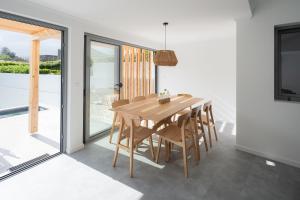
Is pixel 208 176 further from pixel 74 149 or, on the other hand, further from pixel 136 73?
pixel 136 73

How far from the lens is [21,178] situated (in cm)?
230

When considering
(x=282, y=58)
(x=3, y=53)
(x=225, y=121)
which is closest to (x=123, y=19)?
(x=3, y=53)

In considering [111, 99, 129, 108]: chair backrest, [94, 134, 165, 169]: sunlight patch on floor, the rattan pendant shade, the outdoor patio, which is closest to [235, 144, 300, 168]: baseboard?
[94, 134, 165, 169]: sunlight patch on floor

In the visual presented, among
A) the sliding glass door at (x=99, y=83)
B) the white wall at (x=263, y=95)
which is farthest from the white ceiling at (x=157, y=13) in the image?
the sliding glass door at (x=99, y=83)

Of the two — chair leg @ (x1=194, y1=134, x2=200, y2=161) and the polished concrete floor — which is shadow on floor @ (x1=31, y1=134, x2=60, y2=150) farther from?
chair leg @ (x1=194, y1=134, x2=200, y2=161)

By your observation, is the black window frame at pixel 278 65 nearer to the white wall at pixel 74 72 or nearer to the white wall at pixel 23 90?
the white wall at pixel 74 72

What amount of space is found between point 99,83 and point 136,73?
1573 mm

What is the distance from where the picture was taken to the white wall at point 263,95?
2650mm

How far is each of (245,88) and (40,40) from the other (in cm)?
396

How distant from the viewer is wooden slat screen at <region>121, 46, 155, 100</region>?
15.2 ft

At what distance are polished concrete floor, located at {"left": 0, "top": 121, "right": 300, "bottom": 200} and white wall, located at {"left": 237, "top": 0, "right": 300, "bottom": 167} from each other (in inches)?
10.8

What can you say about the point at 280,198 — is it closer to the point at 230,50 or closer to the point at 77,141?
the point at 77,141

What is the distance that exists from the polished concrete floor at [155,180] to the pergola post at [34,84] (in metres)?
1.35

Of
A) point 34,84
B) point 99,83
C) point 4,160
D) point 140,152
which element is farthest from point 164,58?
point 4,160
